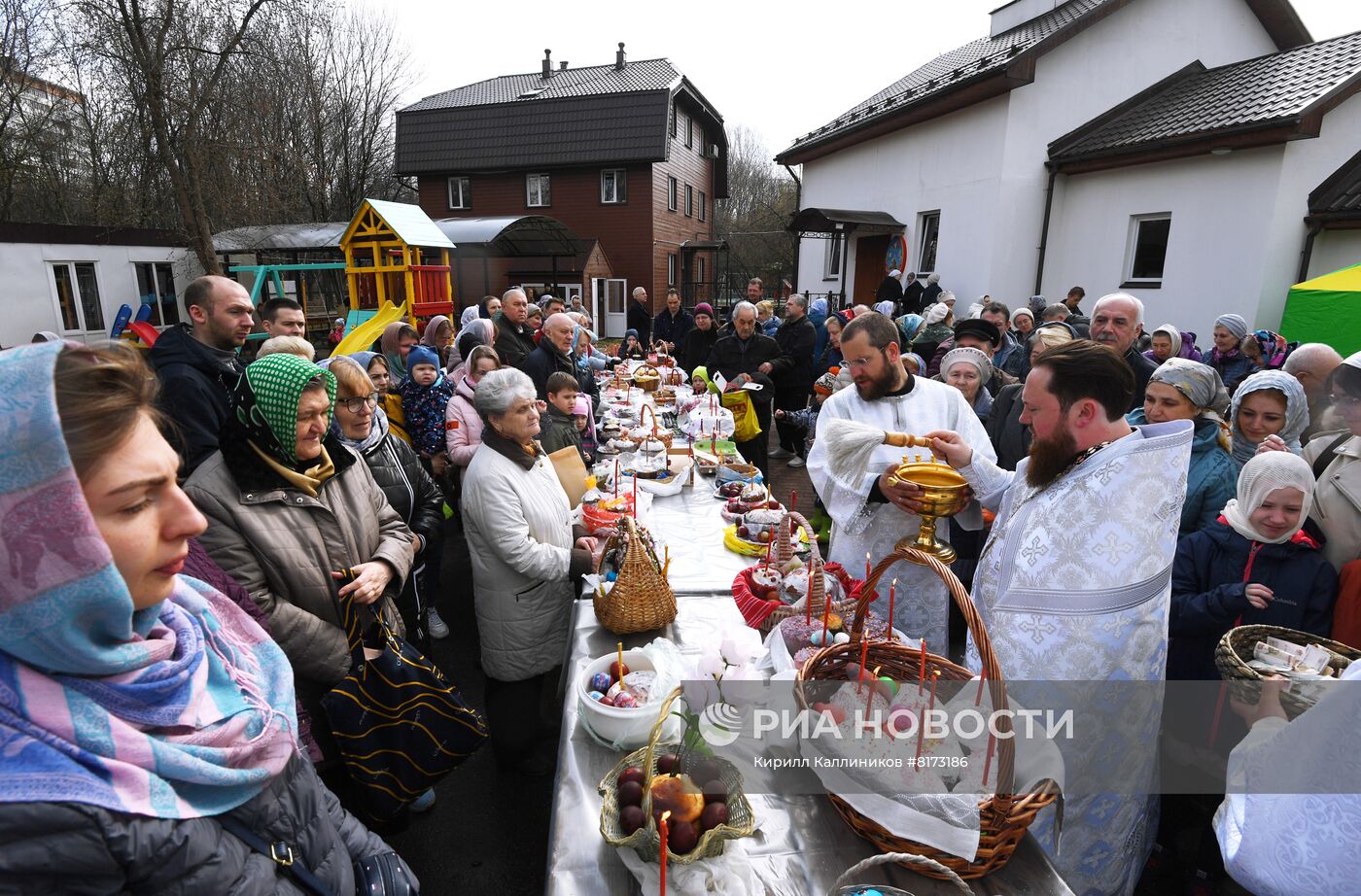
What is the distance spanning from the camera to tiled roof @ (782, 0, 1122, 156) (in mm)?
11703

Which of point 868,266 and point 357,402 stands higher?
A: point 868,266

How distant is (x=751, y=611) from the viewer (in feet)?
8.93

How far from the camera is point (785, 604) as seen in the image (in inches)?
103

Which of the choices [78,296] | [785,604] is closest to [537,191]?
[78,296]

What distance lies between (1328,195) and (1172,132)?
2.31 meters

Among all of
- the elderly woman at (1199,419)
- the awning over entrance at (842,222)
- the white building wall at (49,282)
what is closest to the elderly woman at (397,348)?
the elderly woman at (1199,419)

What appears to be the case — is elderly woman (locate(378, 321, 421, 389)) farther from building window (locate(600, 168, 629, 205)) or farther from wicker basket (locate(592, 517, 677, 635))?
building window (locate(600, 168, 629, 205))

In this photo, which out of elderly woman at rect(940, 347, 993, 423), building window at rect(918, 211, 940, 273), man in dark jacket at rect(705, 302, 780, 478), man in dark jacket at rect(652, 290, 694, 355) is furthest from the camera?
building window at rect(918, 211, 940, 273)

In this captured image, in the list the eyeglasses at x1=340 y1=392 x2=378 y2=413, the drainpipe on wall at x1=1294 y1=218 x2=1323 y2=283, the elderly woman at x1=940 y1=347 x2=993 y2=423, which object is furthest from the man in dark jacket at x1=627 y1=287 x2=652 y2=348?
the eyeglasses at x1=340 y1=392 x2=378 y2=413

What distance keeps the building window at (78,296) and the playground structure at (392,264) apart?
7.47m

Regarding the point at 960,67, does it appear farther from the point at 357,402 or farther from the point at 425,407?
the point at 357,402

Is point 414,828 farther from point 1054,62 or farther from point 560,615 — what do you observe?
point 1054,62

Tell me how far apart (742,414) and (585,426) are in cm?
202

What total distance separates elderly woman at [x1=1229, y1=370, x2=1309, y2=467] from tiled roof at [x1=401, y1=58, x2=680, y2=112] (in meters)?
23.6
